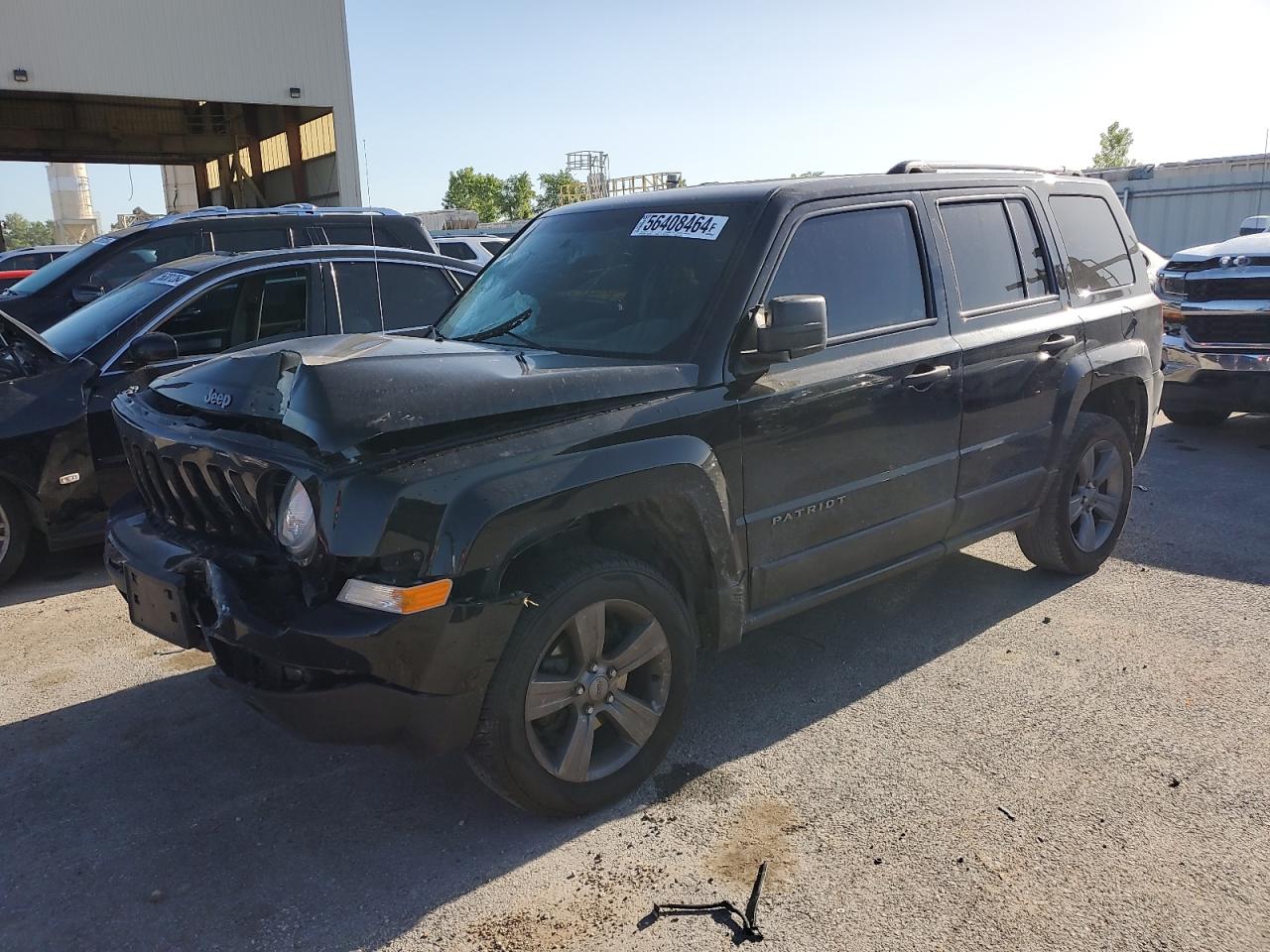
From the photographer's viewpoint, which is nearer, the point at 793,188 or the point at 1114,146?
the point at 793,188

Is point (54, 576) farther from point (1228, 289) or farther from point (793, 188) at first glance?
point (1228, 289)

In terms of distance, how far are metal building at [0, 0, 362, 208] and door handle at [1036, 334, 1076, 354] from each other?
71.6 ft

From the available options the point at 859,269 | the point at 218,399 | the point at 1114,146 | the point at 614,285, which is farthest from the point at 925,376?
the point at 1114,146

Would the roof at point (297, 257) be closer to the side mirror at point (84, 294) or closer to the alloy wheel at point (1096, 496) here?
the side mirror at point (84, 294)

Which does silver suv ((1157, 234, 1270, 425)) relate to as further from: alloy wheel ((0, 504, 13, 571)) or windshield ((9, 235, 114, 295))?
windshield ((9, 235, 114, 295))

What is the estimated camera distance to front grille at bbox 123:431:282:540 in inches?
117

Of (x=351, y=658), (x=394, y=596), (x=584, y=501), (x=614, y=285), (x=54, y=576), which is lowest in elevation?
(x=54, y=576)

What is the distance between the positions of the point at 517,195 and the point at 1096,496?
108674 millimetres

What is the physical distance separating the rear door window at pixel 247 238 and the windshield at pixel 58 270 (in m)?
0.81

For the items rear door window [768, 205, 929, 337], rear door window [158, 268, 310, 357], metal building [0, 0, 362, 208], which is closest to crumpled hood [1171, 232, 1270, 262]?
rear door window [768, 205, 929, 337]

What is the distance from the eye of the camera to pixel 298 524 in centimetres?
287

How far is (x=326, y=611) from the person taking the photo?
2.75 meters

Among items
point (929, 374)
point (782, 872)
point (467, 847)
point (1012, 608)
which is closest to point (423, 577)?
point (467, 847)

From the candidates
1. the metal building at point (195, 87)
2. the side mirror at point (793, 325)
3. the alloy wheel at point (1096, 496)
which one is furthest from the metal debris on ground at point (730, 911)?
the metal building at point (195, 87)
